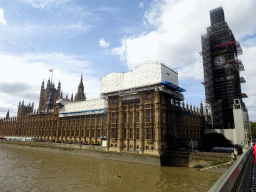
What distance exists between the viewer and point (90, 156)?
58.3m

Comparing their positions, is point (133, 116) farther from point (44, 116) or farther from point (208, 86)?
point (44, 116)

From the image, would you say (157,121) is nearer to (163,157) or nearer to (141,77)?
(163,157)

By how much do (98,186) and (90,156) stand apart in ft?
108

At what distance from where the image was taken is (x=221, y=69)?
8375cm

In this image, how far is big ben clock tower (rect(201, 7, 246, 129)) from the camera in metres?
77.8

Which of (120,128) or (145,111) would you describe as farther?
(120,128)

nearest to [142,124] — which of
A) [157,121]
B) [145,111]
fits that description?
[145,111]

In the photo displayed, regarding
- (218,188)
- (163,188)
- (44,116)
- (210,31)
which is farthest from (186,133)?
(44,116)

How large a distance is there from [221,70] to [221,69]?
472 mm

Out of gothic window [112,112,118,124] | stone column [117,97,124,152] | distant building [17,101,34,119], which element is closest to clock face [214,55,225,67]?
stone column [117,97,124,152]

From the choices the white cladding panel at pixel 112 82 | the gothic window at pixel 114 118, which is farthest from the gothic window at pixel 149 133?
the white cladding panel at pixel 112 82

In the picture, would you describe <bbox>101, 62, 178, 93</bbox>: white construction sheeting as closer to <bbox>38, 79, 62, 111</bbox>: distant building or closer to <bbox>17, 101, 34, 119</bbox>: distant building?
<bbox>38, 79, 62, 111</bbox>: distant building

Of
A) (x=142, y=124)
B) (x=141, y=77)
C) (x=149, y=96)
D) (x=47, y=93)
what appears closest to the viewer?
(x=142, y=124)

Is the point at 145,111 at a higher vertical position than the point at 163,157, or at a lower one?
higher
